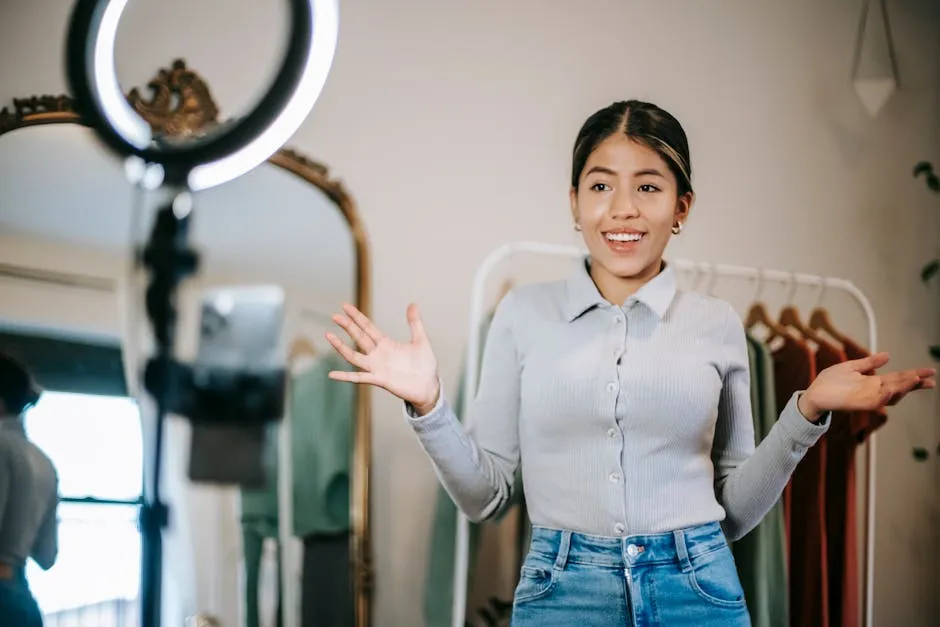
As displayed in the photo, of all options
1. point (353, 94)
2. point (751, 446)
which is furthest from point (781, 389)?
point (353, 94)

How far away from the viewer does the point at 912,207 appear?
2.06m

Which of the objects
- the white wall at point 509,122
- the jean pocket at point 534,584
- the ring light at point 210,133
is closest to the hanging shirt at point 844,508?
the white wall at point 509,122

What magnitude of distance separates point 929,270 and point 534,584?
1321 millimetres

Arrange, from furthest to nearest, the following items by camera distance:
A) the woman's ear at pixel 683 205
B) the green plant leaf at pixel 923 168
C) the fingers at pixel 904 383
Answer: the green plant leaf at pixel 923 168
the woman's ear at pixel 683 205
the fingers at pixel 904 383

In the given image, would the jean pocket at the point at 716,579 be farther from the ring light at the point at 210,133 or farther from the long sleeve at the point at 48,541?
the long sleeve at the point at 48,541

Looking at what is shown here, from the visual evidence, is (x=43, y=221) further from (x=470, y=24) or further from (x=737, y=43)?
(x=737, y=43)

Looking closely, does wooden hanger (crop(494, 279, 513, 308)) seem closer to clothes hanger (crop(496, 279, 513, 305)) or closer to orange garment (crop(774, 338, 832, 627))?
clothes hanger (crop(496, 279, 513, 305))

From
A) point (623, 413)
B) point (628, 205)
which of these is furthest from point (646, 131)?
point (623, 413)

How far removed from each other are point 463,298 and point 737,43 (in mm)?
703

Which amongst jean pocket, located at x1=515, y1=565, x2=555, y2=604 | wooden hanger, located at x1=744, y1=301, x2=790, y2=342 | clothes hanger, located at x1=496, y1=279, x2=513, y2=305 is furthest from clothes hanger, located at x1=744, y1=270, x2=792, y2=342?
jean pocket, located at x1=515, y1=565, x2=555, y2=604

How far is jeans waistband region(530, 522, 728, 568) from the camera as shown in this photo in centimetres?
105

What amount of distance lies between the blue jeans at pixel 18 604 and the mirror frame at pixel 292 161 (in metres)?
0.47

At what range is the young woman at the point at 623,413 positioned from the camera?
1.05m

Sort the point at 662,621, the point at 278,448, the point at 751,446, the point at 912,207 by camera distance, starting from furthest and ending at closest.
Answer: the point at 912,207, the point at 278,448, the point at 751,446, the point at 662,621
